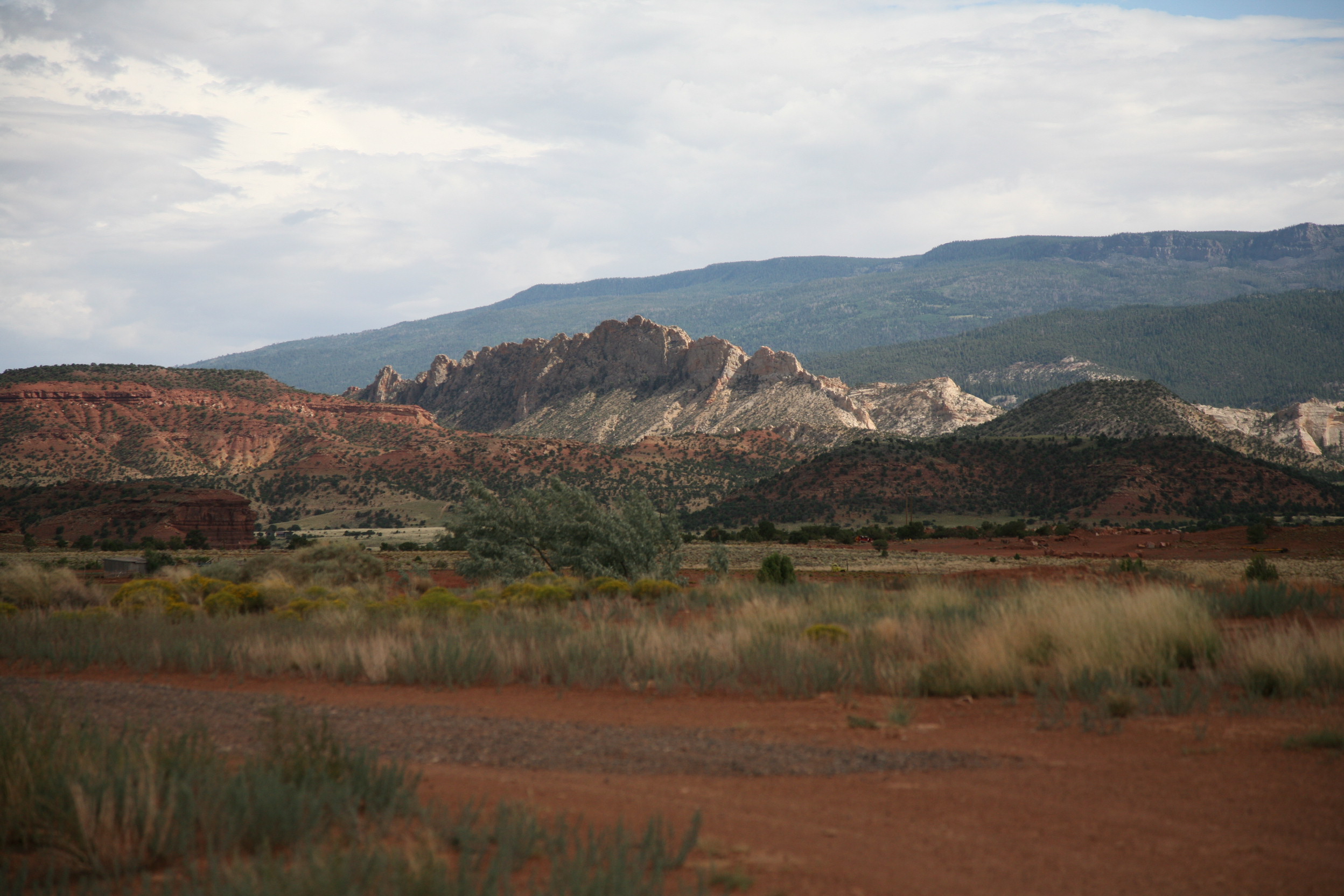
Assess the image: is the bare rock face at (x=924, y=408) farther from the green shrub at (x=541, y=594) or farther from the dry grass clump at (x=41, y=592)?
the dry grass clump at (x=41, y=592)

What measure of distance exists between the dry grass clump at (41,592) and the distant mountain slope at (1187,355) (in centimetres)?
15258

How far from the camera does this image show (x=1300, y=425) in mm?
101562

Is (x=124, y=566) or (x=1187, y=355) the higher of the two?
(x=1187, y=355)

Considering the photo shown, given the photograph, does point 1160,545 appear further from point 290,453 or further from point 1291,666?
point 290,453

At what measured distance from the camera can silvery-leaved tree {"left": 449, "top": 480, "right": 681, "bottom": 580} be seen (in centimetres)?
2348

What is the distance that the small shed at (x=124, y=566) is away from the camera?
107 feet

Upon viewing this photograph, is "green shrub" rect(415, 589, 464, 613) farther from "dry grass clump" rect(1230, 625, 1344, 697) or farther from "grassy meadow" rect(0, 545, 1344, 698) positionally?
"dry grass clump" rect(1230, 625, 1344, 697)

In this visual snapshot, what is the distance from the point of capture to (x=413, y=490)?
80312 millimetres

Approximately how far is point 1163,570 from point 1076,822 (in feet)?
67.5

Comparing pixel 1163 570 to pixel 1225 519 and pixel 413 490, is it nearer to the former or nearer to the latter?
pixel 1225 519

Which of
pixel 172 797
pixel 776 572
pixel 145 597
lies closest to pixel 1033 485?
pixel 776 572

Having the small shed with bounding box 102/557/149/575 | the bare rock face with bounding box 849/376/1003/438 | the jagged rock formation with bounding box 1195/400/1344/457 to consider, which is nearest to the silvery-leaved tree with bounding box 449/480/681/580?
the small shed with bounding box 102/557/149/575

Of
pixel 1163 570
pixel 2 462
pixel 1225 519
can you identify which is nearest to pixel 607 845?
pixel 1163 570

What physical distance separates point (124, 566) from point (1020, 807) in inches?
1405
